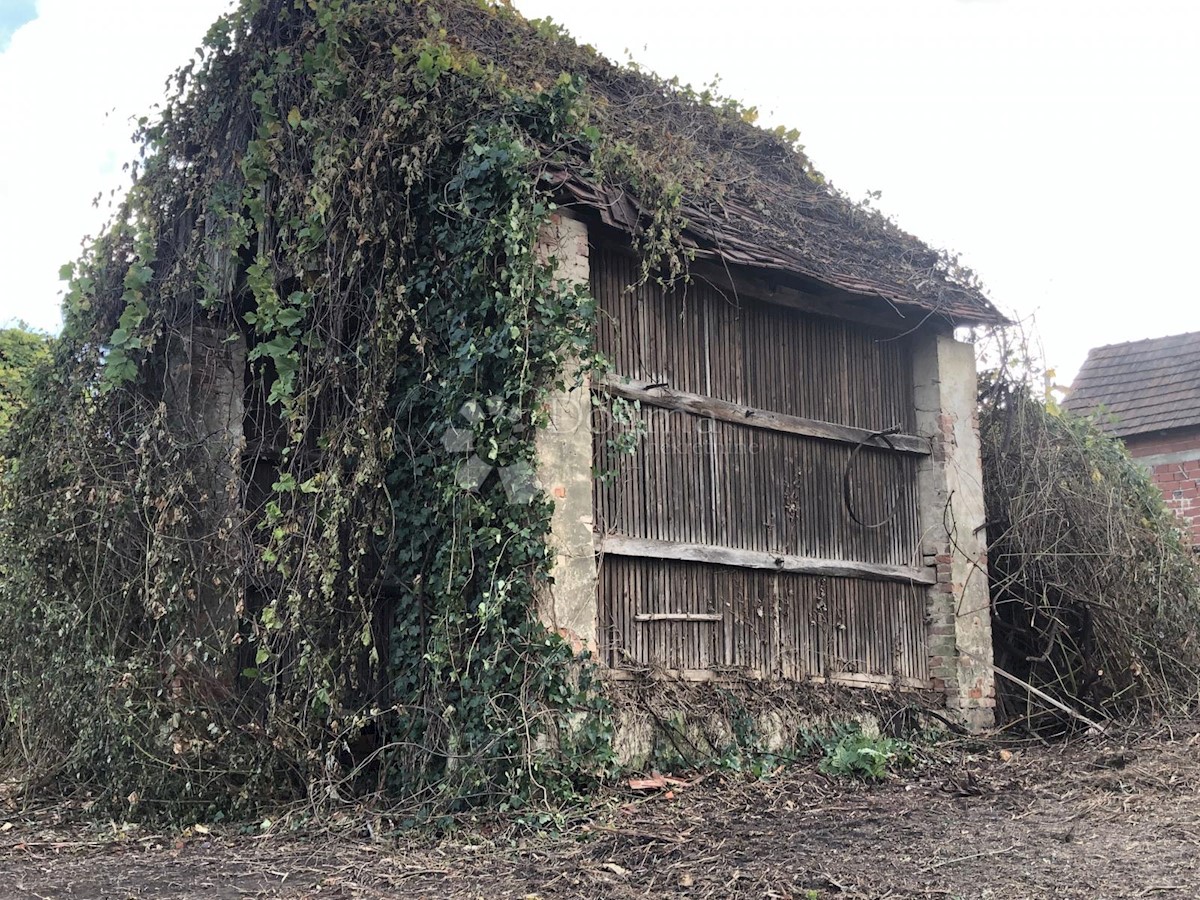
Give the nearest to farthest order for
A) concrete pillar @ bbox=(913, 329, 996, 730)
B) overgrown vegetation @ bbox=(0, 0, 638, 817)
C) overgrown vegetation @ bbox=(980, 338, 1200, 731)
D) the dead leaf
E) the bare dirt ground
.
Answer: the bare dirt ground < overgrown vegetation @ bbox=(0, 0, 638, 817) < the dead leaf < concrete pillar @ bbox=(913, 329, 996, 730) < overgrown vegetation @ bbox=(980, 338, 1200, 731)

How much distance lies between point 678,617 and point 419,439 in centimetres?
208

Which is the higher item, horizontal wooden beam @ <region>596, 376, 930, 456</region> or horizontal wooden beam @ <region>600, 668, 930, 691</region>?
horizontal wooden beam @ <region>596, 376, 930, 456</region>

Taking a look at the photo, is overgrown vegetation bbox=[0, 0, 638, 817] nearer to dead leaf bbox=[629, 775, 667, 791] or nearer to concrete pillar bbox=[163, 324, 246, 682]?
concrete pillar bbox=[163, 324, 246, 682]

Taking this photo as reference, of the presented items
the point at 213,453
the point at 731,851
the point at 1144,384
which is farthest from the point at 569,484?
the point at 1144,384

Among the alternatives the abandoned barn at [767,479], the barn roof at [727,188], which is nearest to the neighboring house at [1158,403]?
the barn roof at [727,188]

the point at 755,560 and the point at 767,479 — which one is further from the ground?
the point at 767,479

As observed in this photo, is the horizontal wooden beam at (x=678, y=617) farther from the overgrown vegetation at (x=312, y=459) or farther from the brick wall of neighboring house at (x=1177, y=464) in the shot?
the brick wall of neighboring house at (x=1177, y=464)

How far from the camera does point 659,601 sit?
760cm

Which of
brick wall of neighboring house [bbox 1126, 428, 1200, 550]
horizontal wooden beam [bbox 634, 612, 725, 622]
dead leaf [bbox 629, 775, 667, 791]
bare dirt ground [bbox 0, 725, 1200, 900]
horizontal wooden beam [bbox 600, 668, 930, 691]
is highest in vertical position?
brick wall of neighboring house [bbox 1126, 428, 1200, 550]

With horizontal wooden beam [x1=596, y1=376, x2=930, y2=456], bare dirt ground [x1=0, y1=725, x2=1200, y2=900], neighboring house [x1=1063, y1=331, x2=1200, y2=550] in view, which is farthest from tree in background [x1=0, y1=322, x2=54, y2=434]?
neighboring house [x1=1063, y1=331, x2=1200, y2=550]

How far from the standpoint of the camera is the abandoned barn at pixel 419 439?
21.9 feet

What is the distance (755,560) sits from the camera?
26.9 feet

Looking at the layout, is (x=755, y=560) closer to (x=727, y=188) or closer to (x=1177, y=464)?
(x=727, y=188)

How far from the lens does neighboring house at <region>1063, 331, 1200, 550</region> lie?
16.4 metres
